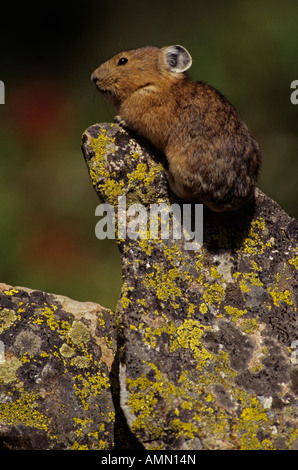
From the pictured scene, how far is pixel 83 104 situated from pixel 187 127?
6.36 meters

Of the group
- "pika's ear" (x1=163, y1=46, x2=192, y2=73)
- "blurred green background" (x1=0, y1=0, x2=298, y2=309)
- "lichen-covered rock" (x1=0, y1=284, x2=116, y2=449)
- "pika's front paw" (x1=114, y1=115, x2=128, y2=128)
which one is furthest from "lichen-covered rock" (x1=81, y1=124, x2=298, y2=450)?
"blurred green background" (x1=0, y1=0, x2=298, y2=309)

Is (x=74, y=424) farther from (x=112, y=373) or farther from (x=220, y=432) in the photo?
(x=220, y=432)

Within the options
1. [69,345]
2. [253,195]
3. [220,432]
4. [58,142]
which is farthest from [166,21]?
[220,432]

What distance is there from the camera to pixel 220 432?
3930mm

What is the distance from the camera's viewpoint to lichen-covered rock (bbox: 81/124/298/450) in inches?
155

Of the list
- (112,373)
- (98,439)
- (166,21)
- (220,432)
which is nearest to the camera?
(220,432)

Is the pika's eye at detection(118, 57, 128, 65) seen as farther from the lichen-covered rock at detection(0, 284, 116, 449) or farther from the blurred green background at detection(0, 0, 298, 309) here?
the blurred green background at detection(0, 0, 298, 309)

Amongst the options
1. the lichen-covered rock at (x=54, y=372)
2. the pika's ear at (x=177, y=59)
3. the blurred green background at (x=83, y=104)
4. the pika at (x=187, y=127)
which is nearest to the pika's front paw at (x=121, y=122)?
the pika at (x=187, y=127)

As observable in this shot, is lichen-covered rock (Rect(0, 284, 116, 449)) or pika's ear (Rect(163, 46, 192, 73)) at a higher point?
pika's ear (Rect(163, 46, 192, 73))

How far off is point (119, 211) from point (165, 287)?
25.1 inches

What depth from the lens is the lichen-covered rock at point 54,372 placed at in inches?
166

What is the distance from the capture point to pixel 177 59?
5.38 meters

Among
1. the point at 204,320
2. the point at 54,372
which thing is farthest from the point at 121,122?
the point at 54,372

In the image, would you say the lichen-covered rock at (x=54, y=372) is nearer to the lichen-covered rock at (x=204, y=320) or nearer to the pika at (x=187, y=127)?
the lichen-covered rock at (x=204, y=320)
